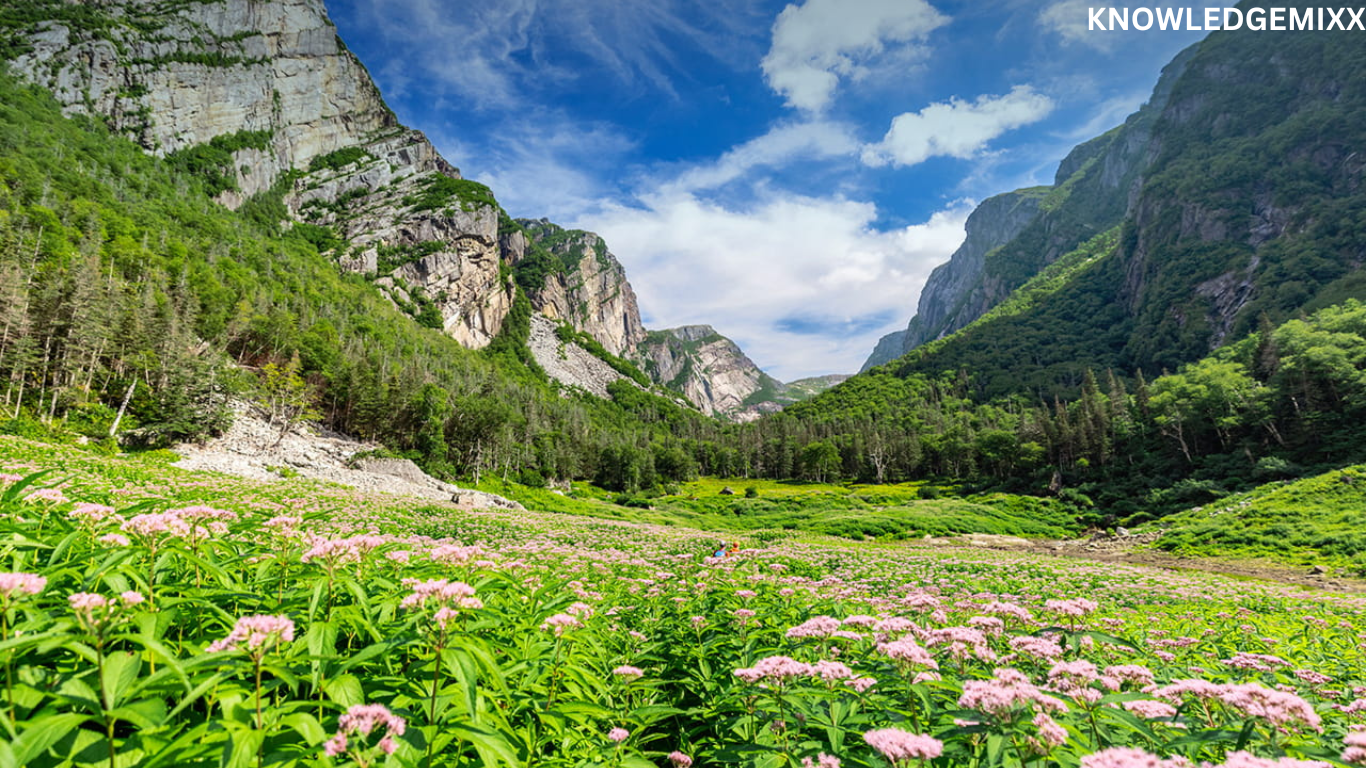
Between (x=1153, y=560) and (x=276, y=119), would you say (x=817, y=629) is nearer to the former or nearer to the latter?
(x=1153, y=560)

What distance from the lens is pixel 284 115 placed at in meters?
169

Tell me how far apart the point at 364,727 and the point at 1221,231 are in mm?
198198

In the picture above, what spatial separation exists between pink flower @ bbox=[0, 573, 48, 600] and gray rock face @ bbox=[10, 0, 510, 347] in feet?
615

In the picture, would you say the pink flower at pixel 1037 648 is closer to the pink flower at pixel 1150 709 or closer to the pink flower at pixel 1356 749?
the pink flower at pixel 1150 709

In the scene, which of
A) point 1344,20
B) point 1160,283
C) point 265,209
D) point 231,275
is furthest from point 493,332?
point 1344,20

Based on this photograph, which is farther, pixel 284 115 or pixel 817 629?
pixel 284 115

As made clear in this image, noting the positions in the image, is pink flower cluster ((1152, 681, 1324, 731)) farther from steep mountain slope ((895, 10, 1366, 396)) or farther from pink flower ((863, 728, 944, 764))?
steep mountain slope ((895, 10, 1366, 396))

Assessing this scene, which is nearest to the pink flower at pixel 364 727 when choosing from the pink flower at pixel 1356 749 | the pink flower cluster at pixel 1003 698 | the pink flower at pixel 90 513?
the pink flower cluster at pixel 1003 698

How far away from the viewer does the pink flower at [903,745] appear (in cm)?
219

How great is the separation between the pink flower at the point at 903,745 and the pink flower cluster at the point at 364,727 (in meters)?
2.10

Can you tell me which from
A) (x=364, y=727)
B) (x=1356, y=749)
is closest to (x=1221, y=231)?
(x=1356, y=749)

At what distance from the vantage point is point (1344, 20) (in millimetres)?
141125

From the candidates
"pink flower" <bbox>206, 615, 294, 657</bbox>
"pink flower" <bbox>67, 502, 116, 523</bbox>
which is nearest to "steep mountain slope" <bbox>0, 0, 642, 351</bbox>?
"pink flower" <bbox>67, 502, 116, 523</bbox>

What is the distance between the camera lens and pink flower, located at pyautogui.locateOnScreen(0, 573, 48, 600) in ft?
6.43
